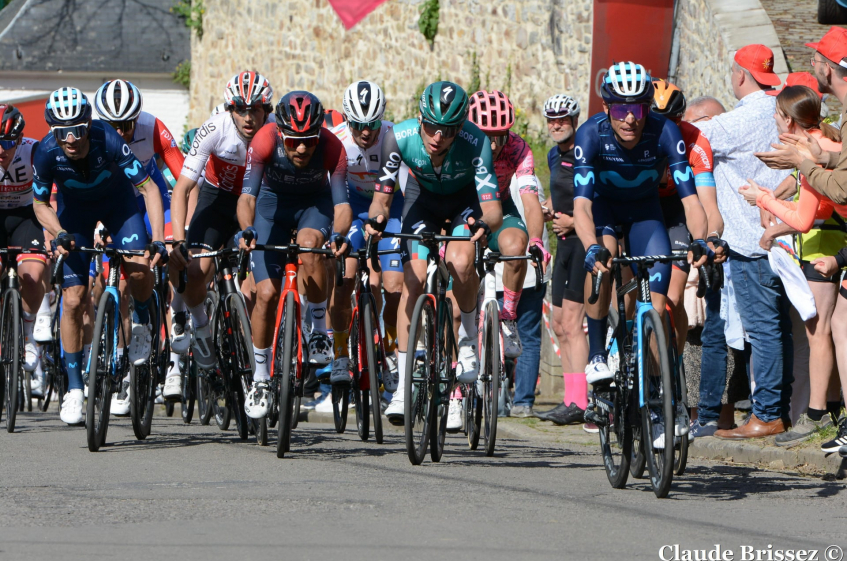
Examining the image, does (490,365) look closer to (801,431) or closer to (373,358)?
(373,358)

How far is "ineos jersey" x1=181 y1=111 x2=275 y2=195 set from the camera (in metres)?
10.9

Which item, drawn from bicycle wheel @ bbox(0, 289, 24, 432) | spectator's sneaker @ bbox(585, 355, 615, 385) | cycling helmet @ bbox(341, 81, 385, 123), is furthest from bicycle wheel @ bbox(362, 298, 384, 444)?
bicycle wheel @ bbox(0, 289, 24, 432)

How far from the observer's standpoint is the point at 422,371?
8.60 metres

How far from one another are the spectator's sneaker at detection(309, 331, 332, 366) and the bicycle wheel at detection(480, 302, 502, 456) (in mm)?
1178

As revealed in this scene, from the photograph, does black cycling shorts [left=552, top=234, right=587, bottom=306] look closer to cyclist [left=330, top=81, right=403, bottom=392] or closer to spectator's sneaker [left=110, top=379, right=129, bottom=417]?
cyclist [left=330, top=81, right=403, bottom=392]

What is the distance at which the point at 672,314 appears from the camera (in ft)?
28.2

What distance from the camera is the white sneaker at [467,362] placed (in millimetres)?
9094

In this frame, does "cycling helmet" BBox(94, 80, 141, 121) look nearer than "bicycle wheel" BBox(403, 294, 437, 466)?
No

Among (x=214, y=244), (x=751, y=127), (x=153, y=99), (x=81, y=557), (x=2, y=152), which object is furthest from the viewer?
(x=153, y=99)

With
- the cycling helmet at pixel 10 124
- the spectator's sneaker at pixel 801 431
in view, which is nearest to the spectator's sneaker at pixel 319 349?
the spectator's sneaker at pixel 801 431

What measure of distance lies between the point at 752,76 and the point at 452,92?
2.94 metres

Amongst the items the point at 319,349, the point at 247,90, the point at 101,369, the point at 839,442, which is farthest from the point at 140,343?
the point at 839,442

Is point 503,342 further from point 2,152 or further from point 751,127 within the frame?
point 2,152

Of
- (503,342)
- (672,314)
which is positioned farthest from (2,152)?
(672,314)
